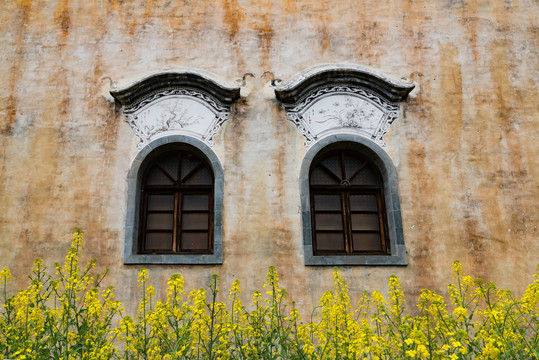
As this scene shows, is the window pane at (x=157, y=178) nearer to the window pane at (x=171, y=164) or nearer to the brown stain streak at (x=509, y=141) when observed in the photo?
the window pane at (x=171, y=164)

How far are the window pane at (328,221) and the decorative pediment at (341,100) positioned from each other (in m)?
1.05

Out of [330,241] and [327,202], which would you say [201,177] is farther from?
[330,241]

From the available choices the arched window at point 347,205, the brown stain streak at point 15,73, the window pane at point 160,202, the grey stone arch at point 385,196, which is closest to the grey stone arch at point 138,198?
the window pane at point 160,202

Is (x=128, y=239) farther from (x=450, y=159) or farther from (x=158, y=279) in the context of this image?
(x=450, y=159)

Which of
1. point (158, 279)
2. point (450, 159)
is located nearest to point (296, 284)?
A: point (158, 279)

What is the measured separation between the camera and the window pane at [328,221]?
324 inches

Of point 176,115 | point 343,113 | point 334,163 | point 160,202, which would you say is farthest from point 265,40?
point 160,202

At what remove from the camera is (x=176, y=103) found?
8.66m

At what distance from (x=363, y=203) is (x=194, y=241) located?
2404mm

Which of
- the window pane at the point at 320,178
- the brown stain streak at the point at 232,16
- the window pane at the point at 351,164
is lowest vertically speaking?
the window pane at the point at 320,178

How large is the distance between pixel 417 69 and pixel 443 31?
0.79 meters

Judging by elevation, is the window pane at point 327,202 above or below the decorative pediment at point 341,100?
below

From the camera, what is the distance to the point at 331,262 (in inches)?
307

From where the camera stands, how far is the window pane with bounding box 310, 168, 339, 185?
27.8 feet
